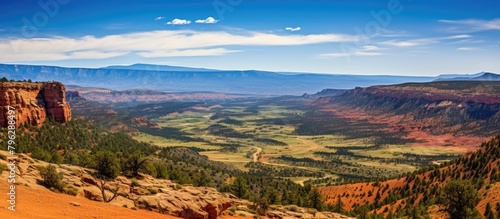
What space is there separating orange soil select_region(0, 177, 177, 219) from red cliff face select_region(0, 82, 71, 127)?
45224mm

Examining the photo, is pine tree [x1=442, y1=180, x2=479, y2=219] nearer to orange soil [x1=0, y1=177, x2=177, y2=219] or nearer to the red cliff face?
orange soil [x1=0, y1=177, x2=177, y2=219]

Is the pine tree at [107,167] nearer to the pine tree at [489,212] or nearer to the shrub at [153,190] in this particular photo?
the shrub at [153,190]

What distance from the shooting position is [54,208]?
25172mm

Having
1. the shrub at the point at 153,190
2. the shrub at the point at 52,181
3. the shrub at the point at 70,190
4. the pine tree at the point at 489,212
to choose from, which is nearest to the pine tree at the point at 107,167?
the shrub at the point at 153,190

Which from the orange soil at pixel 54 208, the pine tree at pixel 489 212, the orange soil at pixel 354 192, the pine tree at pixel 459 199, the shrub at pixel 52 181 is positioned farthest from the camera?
the orange soil at pixel 354 192

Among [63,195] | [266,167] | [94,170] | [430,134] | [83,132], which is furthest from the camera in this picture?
[430,134]

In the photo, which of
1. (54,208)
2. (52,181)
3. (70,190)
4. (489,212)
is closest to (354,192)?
(489,212)

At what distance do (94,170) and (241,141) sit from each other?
156 meters

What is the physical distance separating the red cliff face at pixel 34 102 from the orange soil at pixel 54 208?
4522 cm

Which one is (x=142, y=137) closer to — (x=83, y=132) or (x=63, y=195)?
(x=83, y=132)

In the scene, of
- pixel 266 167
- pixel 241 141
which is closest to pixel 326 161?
pixel 266 167

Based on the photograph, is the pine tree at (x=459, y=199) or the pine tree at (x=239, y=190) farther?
the pine tree at (x=239, y=190)

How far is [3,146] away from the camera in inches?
2151

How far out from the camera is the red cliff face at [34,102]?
6756cm
